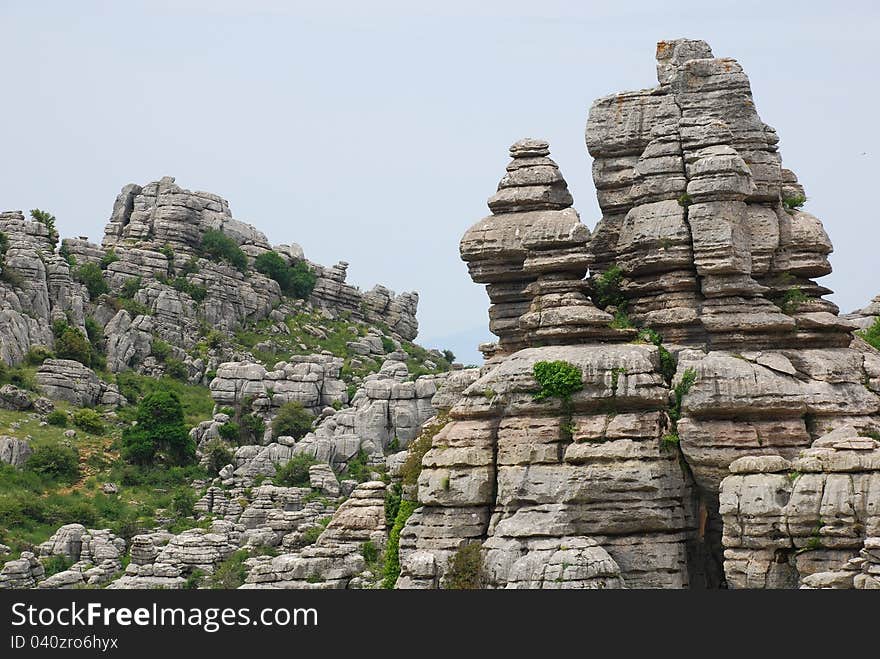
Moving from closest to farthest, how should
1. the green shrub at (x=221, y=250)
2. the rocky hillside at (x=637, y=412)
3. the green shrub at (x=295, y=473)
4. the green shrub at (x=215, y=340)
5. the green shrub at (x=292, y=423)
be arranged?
the rocky hillside at (x=637, y=412) → the green shrub at (x=295, y=473) → the green shrub at (x=292, y=423) → the green shrub at (x=215, y=340) → the green shrub at (x=221, y=250)

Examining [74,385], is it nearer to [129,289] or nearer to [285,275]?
[129,289]

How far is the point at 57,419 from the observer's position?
10662 cm

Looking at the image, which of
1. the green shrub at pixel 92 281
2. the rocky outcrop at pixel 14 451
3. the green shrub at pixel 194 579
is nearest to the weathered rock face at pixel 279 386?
the rocky outcrop at pixel 14 451

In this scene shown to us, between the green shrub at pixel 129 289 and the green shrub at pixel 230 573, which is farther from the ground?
the green shrub at pixel 129 289

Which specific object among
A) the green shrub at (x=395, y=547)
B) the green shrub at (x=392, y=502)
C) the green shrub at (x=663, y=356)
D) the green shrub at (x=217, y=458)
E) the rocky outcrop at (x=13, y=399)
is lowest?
the green shrub at (x=395, y=547)

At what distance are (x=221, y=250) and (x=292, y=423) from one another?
27808 millimetres

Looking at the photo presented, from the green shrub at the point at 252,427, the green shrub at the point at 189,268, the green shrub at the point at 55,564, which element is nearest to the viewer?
the green shrub at the point at 55,564

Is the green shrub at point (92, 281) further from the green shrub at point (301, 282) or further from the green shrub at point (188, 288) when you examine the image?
the green shrub at point (301, 282)

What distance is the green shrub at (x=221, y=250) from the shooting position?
130 m

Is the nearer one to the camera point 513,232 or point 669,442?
point 669,442

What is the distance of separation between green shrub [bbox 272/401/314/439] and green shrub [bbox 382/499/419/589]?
40282 mm

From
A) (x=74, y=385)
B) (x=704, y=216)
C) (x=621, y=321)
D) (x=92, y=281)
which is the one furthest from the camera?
(x=92, y=281)

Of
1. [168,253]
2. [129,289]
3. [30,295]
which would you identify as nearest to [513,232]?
[30,295]

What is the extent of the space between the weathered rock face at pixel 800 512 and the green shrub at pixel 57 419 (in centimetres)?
5773
